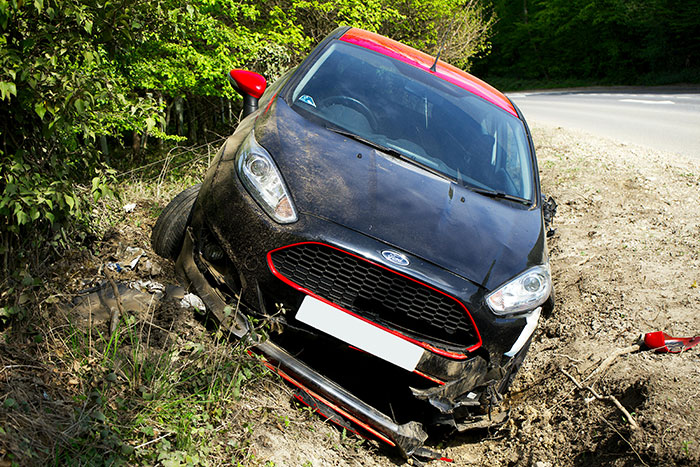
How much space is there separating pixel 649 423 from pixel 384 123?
229 cm

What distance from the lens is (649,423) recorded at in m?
3.12

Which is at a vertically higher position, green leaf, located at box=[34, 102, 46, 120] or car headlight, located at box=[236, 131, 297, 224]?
green leaf, located at box=[34, 102, 46, 120]

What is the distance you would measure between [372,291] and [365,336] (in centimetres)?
21

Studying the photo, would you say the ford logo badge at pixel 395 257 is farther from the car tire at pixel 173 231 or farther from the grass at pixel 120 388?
the car tire at pixel 173 231

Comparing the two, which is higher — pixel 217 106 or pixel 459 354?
pixel 459 354

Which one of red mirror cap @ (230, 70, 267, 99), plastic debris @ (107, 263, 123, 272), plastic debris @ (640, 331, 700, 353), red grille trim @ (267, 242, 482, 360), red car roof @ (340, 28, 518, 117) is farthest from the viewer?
red car roof @ (340, 28, 518, 117)

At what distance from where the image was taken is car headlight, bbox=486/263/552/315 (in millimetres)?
2842

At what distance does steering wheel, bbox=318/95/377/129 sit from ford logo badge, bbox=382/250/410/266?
124 cm

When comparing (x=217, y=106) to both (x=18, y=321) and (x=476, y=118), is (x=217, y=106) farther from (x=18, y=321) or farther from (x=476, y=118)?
(x=18, y=321)

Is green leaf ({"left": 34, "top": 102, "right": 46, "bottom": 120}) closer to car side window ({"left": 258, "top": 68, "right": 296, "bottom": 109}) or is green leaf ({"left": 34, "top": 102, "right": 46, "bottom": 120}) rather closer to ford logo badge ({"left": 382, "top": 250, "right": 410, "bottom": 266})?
car side window ({"left": 258, "top": 68, "right": 296, "bottom": 109})

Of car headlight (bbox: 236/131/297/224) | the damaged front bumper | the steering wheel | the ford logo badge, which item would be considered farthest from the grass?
the steering wheel

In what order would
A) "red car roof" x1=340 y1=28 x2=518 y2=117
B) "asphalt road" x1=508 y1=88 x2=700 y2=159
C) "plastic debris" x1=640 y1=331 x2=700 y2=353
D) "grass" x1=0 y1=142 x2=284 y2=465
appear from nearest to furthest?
1. "grass" x1=0 y1=142 x2=284 y2=465
2. "plastic debris" x1=640 y1=331 x2=700 y2=353
3. "red car roof" x1=340 y1=28 x2=518 y2=117
4. "asphalt road" x1=508 y1=88 x2=700 y2=159

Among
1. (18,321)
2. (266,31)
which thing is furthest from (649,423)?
(266,31)

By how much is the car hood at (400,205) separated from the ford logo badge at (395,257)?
59 millimetres
